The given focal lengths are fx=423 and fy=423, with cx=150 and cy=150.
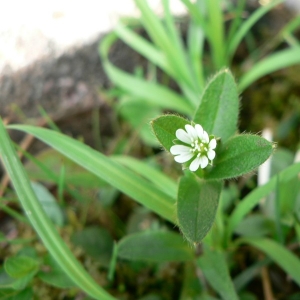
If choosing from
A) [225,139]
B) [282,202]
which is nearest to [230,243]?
[282,202]

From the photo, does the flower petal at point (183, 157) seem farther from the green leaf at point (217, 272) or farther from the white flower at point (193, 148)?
the green leaf at point (217, 272)

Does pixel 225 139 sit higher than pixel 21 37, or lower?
lower

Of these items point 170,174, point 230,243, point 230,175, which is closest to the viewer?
point 230,175

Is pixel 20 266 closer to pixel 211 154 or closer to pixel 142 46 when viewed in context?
pixel 211 154

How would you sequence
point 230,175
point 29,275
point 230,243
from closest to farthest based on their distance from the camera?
point 230,175
point 29,275
point 230,243

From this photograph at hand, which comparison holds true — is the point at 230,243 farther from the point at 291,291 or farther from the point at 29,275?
the point at 29,275

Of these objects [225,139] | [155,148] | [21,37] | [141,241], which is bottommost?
[155,148]

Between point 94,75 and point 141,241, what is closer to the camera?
point 141,241

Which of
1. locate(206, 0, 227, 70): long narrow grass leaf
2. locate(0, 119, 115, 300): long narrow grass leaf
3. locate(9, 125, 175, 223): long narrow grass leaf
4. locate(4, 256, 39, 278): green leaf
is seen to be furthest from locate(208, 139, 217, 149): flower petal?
locate(206, 0, 227, 70): long narrow grass leaf
